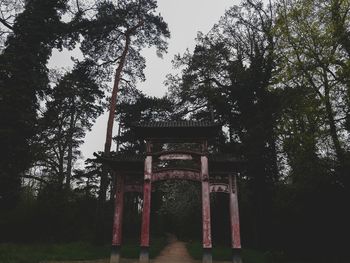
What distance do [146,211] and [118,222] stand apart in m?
1.69

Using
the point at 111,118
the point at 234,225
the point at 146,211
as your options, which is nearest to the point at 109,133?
the point at 111,118

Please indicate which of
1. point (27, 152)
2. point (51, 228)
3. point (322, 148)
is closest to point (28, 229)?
point (51, 228)

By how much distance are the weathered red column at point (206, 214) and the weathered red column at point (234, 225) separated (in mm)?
1234

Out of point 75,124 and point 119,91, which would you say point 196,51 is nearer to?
point 119,91

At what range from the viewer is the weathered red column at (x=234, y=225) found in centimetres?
1200

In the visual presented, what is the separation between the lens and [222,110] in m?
20.8

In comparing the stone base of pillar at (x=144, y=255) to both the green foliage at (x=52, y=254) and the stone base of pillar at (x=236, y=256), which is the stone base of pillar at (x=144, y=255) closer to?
the green foliage at (x=52, y=254)

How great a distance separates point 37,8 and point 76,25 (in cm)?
285

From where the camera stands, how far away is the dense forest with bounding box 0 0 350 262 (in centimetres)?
1263

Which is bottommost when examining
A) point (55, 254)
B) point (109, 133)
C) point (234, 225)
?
point (55, 254)

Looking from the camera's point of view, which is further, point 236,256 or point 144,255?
point 236,256

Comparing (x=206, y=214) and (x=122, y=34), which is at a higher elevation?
(x=122, y=34)

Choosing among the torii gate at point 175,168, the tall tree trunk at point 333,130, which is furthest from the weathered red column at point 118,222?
the tall tree trunk at point 333,130

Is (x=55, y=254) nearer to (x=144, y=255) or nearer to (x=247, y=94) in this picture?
(x=144, y=255)
